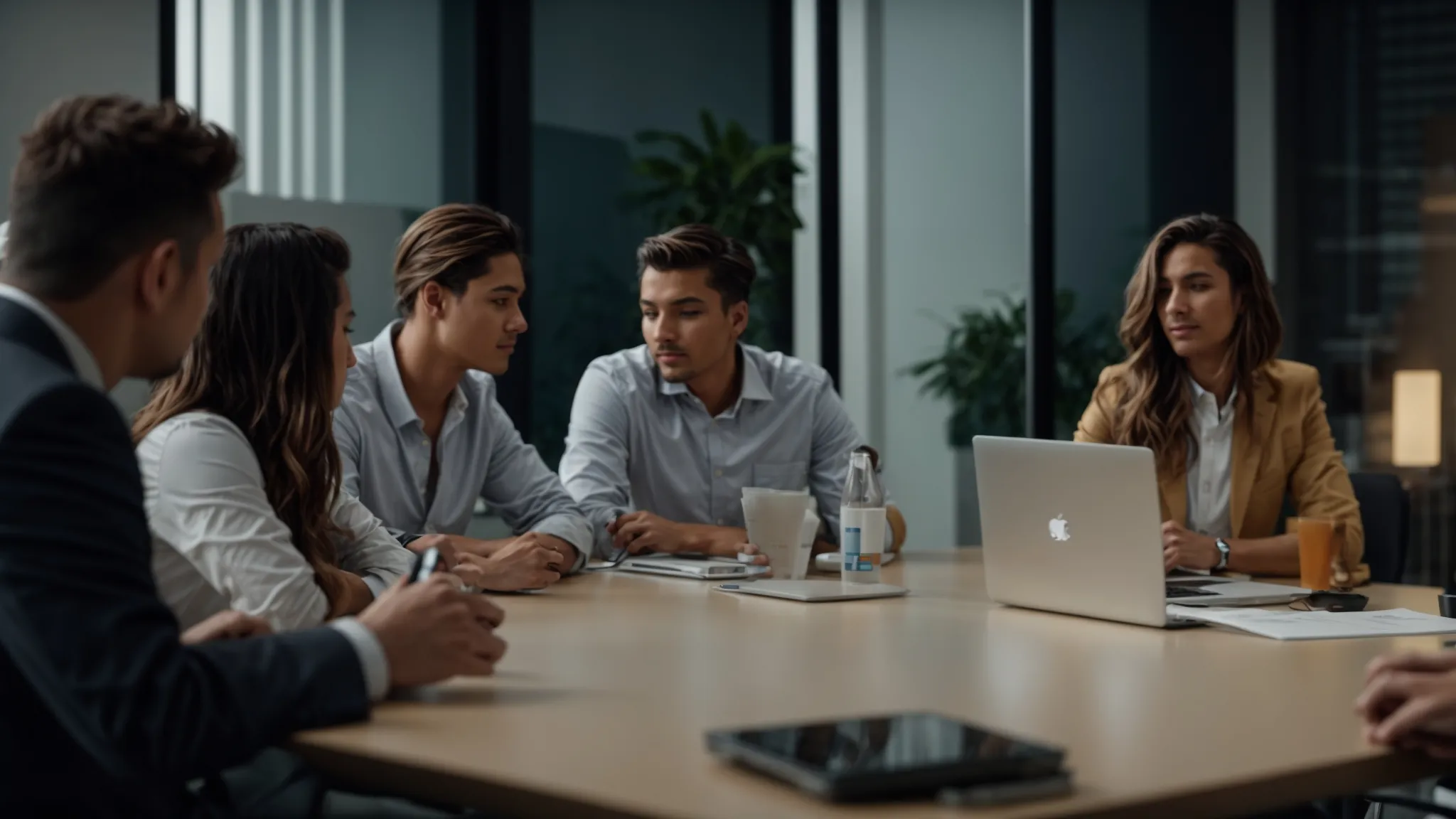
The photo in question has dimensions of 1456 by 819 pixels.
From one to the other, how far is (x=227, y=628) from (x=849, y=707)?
67 centimetres

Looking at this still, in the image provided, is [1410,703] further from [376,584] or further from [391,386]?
[391,386]

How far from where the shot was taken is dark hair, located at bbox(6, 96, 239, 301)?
1.37 meters

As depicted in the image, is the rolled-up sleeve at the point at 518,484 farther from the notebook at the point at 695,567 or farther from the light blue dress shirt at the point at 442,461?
the notebook at the point at 695,567

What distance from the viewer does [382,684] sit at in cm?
146

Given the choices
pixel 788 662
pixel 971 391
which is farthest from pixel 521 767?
pixel 971 391

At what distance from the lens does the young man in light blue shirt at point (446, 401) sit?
2.90 meters

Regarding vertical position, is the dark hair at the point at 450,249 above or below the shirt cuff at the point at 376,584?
above

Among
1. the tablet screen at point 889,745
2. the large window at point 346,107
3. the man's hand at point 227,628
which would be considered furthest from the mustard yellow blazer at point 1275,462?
the large window at point 346,107

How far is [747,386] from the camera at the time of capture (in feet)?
11.5

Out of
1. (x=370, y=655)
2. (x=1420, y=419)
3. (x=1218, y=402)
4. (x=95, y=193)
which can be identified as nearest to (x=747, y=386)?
(x=1218, y=402)

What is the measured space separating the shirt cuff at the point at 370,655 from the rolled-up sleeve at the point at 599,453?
64.2 inches

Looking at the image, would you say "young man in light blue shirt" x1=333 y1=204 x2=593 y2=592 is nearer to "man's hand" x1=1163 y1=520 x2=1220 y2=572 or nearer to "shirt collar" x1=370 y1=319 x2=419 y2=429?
"shirt collar" x1=370 y1=319 x2=419 y2=429

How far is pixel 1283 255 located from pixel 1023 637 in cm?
348

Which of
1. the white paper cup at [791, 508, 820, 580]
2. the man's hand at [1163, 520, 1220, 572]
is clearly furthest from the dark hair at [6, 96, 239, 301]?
the man's hand at [1163, 520, 1220, 572]
